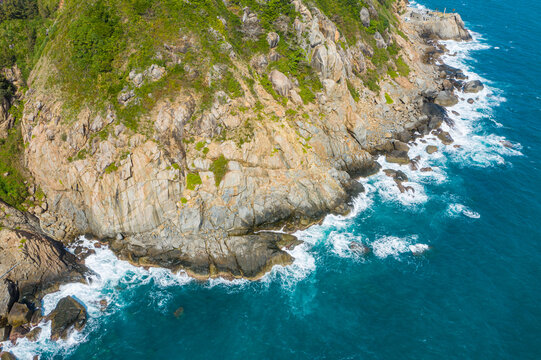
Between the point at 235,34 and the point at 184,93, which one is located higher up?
the point at 235,34

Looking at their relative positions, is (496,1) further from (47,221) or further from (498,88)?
(47,221)

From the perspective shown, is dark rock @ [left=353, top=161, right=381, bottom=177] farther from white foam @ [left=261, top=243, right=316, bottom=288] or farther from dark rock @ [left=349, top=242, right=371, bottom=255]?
white foam @ [left=261, top=243, right=316, bottom=288]

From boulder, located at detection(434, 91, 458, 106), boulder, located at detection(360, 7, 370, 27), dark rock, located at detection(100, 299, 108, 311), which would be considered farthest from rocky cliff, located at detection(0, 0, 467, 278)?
boulder, located at detection(434, 91, 458, 106)

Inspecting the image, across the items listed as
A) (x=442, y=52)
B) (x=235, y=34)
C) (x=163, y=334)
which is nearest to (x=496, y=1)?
(x=442, y=52)

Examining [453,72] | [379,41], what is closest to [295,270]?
[379,41]

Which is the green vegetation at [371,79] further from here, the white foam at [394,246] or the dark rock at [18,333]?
the dark rock at [18,333]

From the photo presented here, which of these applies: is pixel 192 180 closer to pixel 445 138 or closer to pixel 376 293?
pixel 376 293
